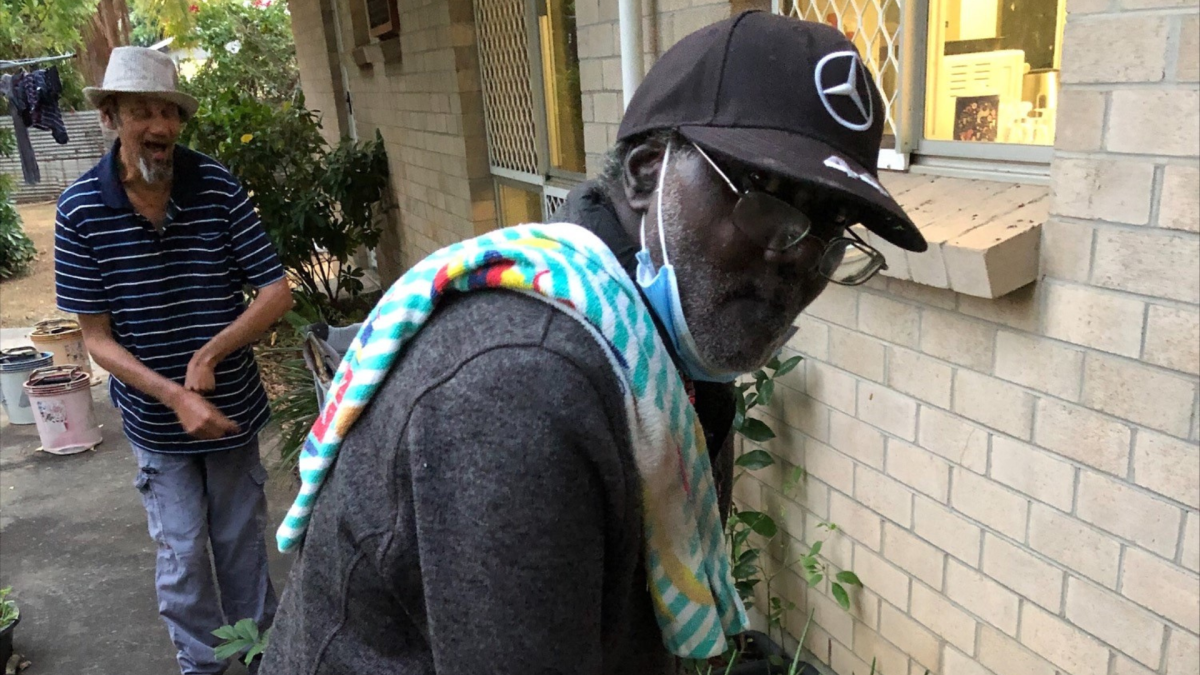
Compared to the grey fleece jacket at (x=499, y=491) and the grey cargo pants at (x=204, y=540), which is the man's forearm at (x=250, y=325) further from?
the grey fleece jacket at (x=499, y=491)

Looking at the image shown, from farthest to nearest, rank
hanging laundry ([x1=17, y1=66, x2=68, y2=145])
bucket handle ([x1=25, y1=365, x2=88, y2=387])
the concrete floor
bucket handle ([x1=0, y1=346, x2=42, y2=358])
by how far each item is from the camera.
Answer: hanging laundry ([x1=17, y1=66, x2=68, y2=145]) → bucket handle ([x1=0, y1=346, x2=42, y2=358]) → bucket handle ([x1=25, y1=365, x2=88, y2=387]) → the concrete floor

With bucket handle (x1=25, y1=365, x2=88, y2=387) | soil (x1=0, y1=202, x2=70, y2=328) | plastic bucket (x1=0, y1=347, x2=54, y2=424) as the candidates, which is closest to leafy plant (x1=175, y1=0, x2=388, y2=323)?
bucket handle (x1=25, y1=365, x2=88, y2=387)

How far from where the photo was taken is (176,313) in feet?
9.55

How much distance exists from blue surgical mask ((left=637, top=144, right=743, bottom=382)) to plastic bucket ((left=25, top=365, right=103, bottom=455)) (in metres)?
5.67

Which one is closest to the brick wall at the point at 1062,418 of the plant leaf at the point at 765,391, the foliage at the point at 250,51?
the plant leaf at the point at 765,391

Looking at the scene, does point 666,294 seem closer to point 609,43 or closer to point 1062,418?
point 1062,418

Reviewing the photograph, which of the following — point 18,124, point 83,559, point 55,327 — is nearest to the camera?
point 83,559

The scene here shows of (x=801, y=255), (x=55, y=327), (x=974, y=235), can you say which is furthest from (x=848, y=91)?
(x=55, y=327)

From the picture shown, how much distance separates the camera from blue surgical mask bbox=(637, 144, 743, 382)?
1131mm

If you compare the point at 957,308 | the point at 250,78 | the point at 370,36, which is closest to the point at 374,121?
the point at 370,36

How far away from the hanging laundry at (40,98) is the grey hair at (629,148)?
10592 millimetres

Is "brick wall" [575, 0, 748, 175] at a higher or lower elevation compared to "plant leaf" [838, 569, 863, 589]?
higher

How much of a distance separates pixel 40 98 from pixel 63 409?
18.6 feet

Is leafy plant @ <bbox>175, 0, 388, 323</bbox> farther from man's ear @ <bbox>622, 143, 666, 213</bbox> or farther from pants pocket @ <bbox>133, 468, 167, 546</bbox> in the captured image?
man's ear @ <bbox>622, 143, 666, 213</bbox>
